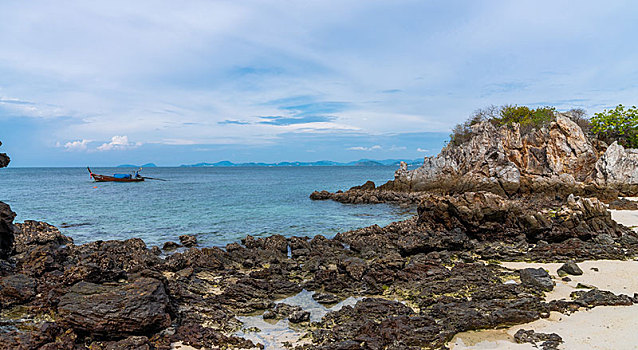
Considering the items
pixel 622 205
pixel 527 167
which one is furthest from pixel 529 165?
pixel 622 205

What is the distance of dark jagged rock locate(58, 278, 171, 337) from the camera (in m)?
8.73

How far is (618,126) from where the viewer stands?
47.6 metres

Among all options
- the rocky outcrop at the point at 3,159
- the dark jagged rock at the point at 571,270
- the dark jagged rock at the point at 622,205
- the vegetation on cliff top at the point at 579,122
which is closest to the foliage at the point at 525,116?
the vegetation on cliff top at the point at 579,122

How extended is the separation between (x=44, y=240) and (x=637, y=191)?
47355 millimetres

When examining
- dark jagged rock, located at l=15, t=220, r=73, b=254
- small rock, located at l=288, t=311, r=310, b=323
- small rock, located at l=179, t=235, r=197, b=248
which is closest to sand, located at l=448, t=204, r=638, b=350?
small rock, located at l=288, t=311, r=310, b=323

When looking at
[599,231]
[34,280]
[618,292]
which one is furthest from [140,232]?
[599,231]

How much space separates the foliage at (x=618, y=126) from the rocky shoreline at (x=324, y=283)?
3461 centimetres

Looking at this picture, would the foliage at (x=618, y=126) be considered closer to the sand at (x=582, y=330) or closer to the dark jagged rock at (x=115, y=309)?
the sand at (x=582, y=330)

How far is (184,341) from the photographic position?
30.4 ft

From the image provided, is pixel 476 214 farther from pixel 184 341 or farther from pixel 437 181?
pixel 437 181

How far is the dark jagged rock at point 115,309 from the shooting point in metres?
8.73

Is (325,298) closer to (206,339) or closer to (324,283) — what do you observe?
(324,283)

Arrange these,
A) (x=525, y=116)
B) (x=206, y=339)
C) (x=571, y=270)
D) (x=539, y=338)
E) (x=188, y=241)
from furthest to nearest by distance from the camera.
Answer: (x=525, y=116) < (x=188, y=241) < (x=571, y=270) < (x=206, y=339) < (x=539, y=338)

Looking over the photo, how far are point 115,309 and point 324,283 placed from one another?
7049 millimetres
